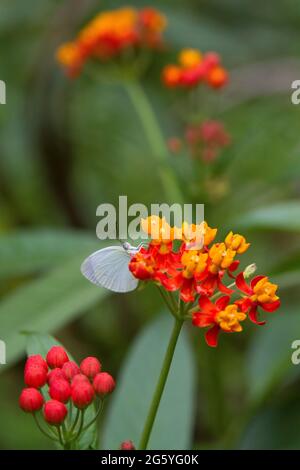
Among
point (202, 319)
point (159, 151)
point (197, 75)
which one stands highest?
point (197, 75)

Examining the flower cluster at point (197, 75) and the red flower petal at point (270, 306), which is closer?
the red flower petal at point (270, 306)

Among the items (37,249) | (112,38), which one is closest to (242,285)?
(37,249)

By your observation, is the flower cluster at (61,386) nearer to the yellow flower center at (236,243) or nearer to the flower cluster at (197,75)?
the yellow flower center at (236,243)

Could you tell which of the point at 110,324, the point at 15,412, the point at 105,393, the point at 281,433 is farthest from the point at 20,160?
the point at 105,393

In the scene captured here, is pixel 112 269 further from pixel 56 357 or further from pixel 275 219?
pixel 275 219

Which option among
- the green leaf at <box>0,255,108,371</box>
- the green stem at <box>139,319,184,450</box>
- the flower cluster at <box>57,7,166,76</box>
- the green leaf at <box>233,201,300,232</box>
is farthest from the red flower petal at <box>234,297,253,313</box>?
the flower cluster at <box>57,7,166,76</box>

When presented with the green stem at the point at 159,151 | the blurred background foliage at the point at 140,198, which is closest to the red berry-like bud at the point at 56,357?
the blurred background foliage at the point at 140,198
